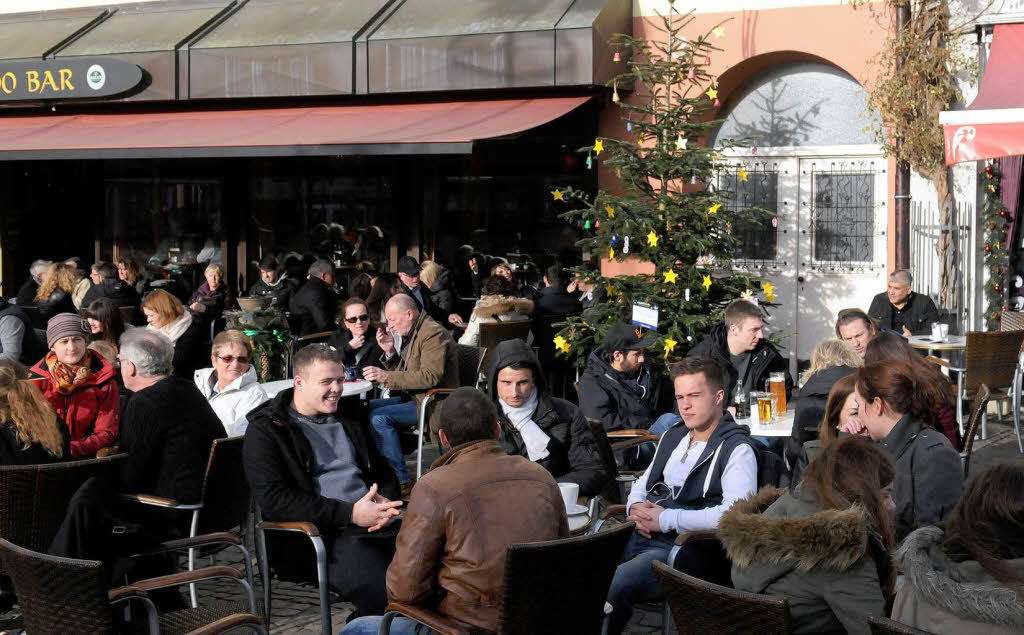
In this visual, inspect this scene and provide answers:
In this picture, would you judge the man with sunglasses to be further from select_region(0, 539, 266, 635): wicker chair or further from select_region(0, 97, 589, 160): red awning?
select_region(0, 539, 266, 635): wicker chair

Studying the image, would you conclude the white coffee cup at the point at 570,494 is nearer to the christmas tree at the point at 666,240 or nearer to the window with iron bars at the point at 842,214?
the christmas tree at the point at 666,240

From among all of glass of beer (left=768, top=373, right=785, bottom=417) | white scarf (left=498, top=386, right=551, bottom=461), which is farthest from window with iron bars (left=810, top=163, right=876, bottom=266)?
white scarf (left=498, top=386, right=551, bottom=461)

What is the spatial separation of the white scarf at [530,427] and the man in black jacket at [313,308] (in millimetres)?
5998

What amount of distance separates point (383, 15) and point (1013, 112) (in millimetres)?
7199

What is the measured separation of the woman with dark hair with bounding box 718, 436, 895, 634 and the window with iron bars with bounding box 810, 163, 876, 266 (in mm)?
8856

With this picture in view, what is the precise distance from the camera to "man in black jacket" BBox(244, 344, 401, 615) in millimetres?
4801

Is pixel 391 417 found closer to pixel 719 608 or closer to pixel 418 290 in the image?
pixel 418 290

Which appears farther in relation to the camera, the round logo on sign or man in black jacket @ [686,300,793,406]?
the round logo on sign

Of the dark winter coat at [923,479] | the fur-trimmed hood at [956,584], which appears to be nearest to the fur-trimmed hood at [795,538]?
the fur-trimmed hood at [956,584]

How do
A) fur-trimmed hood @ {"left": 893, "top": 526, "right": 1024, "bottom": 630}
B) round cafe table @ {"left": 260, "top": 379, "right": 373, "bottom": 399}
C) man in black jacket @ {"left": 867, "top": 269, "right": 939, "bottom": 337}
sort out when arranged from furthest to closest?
man in black jacket @ {"left": 867, "top": 269, "right": 939, "bottom": 337}
round cafe table @ {"left": 260, "top": 379, "right": 373, "bottom": 399}
fur-trimmed hood @ {"left": 893, "top": 526, "right": 1024, "bottom": 630}

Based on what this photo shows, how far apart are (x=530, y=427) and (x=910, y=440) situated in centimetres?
177

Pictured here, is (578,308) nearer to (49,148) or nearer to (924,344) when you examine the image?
(924,344)

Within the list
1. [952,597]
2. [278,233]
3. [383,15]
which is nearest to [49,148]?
[278,233]

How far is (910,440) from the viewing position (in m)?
4.50
